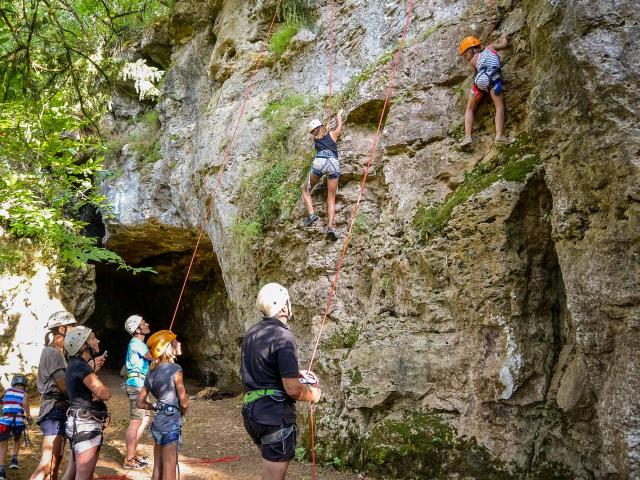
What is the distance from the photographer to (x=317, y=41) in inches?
373

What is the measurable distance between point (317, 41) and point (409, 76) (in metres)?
3.11

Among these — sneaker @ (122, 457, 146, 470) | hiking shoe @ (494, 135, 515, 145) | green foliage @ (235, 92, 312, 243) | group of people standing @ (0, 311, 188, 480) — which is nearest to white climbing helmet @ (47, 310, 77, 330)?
group of people standing @ (0, 311, 188, 480)

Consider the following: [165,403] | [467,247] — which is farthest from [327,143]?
[165,403]

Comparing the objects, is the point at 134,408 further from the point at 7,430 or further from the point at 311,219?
the point at 311,219

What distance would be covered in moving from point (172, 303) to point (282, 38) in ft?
32.9

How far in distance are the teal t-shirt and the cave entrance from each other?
677 cm

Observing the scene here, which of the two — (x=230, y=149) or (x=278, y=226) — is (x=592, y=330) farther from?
(x=230, y=149)

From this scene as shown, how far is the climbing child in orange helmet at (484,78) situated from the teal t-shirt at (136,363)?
185 inches

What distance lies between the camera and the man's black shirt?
3.08 m

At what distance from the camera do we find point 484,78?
5730mm

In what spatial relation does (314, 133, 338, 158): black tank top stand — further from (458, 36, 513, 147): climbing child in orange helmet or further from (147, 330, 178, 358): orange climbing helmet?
(147, 330, 178, 358): orange climbing helmet

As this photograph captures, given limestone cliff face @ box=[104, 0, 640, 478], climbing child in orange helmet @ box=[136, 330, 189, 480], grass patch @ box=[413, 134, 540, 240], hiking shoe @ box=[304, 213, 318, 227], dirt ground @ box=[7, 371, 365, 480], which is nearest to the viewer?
limestone cliff face @ box=[104, 0, 640, 478]

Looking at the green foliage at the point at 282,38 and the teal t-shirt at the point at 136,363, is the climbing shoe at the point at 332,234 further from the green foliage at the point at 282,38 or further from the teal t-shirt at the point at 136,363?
the green foliage at the point at 282,38

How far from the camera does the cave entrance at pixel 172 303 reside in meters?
14.3
